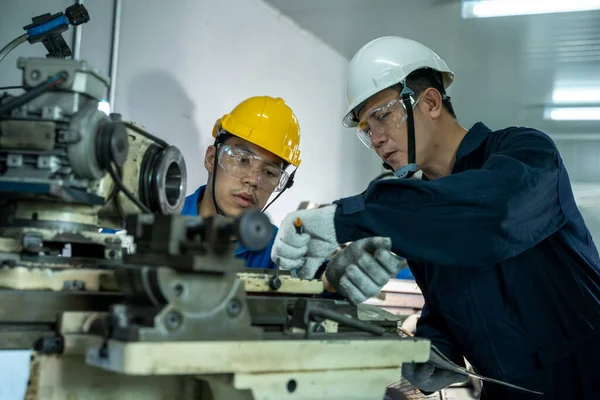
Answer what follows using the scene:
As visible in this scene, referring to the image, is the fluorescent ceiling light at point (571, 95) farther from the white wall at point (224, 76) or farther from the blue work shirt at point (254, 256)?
the blue work shirt at point (254, 256)

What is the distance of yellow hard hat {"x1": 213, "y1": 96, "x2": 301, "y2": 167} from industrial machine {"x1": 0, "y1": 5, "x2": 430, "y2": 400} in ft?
3.70

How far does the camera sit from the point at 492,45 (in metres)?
4.18

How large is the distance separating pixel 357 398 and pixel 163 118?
198cm

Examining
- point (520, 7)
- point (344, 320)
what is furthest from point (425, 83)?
point (520, 7)

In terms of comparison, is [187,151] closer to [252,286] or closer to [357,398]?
[252,286]

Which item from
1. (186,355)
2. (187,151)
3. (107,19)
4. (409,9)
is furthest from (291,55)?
(186,355)

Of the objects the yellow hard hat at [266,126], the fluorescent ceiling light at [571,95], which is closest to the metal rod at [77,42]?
the yellow hard hat at [266,126]

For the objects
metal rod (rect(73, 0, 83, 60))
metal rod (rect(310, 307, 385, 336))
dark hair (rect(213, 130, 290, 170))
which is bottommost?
metal rod (rect(310, 307, 385, 336))

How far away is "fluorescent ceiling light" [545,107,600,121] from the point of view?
14.1ft

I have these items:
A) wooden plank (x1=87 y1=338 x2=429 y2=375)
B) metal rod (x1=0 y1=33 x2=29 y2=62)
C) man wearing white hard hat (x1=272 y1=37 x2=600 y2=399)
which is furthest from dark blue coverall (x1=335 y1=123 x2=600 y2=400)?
metal rod (x1=0 y1=33 x2=29 y2=62)

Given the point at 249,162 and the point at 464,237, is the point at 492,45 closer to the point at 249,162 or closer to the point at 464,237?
the point at 249,162

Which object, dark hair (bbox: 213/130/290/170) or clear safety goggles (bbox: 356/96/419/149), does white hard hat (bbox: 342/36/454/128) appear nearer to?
clear safety goggles (bbox: 356/96/419/149)

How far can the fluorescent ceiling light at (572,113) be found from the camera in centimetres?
A: 430

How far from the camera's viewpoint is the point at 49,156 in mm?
935
